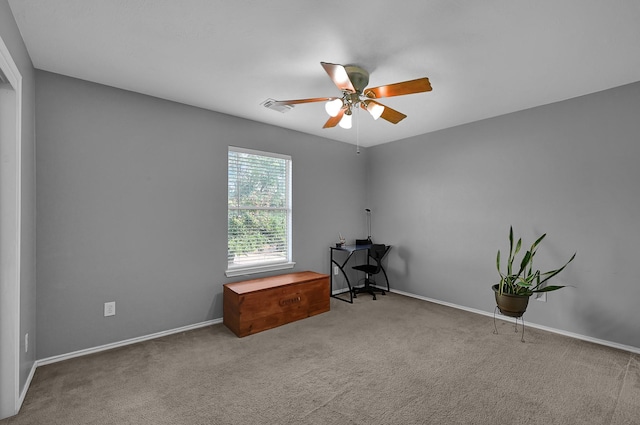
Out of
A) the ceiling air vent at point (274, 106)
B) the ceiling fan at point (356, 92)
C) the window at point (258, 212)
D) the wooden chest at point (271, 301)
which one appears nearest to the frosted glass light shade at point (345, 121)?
the ceiling fan at point (356, 92)

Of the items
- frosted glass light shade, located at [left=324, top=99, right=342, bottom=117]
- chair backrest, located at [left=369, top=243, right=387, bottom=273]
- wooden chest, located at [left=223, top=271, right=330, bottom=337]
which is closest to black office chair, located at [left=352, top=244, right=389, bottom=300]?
chair backrest, located at [left=369, top=243, right=387, bottom=273]

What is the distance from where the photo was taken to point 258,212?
13.0 ft

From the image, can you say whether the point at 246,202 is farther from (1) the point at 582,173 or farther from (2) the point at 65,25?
(1) the point at 582,173

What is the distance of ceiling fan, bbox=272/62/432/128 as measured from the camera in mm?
2119

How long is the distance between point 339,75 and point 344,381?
2238 millimetres

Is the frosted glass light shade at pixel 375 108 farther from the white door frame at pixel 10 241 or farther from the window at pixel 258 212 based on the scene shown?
the white door frame at pixel 10 241

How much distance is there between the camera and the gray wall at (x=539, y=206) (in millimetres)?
2893

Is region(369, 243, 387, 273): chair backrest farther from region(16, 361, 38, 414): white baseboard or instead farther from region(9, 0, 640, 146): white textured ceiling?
region(16, 361, 38, 414): white baseboard

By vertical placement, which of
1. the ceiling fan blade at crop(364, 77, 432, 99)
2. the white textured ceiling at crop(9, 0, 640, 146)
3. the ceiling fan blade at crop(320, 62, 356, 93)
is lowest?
the ceiling fan blade at crop(364, 77, 432, 99)

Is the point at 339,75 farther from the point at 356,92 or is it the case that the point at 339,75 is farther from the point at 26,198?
the point at 26,198

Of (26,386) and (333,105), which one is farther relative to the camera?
(333,105)

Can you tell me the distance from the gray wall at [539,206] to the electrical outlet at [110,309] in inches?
148

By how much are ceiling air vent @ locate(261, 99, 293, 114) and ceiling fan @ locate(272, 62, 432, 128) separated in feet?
2.38

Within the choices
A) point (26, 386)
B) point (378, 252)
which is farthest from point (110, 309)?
point (378, 252)
